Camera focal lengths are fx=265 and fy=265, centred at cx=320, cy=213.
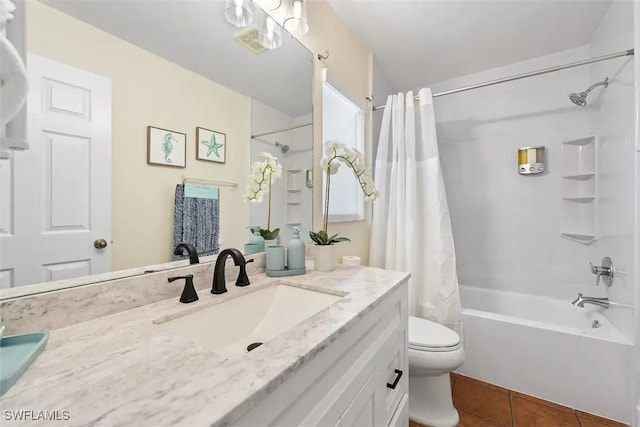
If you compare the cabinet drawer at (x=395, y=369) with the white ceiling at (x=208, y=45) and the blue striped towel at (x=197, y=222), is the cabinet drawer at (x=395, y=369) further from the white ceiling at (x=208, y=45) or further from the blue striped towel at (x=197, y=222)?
the white ceiling at (x=208, y=45)

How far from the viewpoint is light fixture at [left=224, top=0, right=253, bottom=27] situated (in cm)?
100

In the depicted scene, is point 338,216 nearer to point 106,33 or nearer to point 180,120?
point 180,120

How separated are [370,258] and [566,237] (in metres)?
1.53

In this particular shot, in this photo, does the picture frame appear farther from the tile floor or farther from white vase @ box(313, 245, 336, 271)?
the tile floor

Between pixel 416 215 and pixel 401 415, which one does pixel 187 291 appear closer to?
pixel 401 415

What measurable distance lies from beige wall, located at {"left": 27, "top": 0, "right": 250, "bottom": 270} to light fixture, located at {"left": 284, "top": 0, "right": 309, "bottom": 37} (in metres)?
0.57

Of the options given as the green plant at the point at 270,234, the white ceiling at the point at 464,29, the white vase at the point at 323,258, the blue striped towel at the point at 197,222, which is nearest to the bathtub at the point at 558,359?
the white vase at the point at 323,258

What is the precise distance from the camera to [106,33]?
68 cm

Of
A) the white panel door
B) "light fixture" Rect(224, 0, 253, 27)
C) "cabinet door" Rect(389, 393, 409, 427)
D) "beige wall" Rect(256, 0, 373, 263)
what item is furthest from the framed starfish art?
"cabinet door" Rect(389, 393, 409, 427)

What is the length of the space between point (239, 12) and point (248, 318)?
114 centimetres

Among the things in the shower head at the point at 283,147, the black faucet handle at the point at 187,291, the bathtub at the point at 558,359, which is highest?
the shower head at the point at 283,147

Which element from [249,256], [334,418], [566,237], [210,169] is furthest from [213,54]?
[566,237]

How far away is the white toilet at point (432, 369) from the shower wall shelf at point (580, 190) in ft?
4.74

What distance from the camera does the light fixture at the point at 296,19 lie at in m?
1.22
